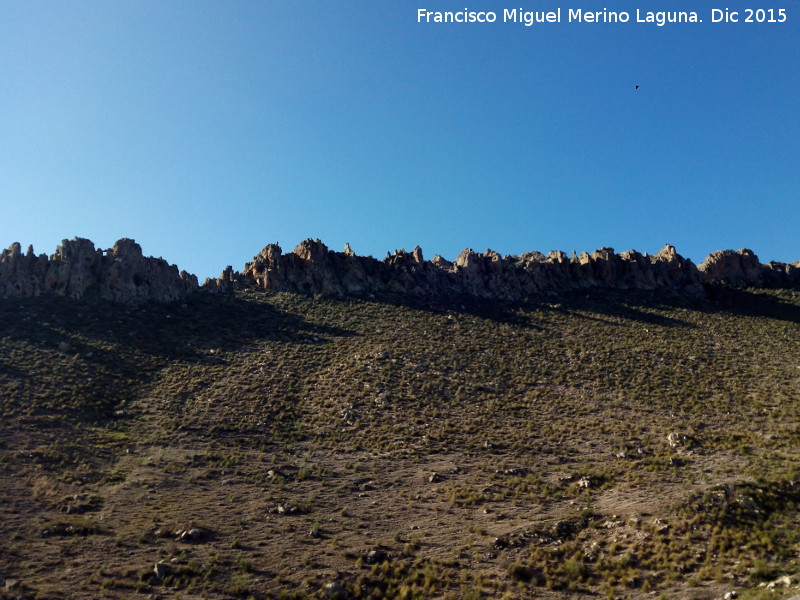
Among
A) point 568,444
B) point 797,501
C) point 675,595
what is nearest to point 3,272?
point 568,444

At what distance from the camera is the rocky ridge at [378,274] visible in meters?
43.3

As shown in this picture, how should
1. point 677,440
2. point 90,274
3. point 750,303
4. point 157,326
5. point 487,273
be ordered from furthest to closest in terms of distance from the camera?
point 487,273 < point 750,303 < point 90,274 < point 157,326 < point 677,440

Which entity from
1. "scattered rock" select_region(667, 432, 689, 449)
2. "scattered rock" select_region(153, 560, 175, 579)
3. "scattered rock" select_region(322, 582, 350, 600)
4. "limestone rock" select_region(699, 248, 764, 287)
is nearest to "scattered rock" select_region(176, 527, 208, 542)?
"scattered rock" select_region(153, 560, 175, 579)

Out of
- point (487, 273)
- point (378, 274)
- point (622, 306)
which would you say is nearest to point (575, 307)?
point (622, 306)

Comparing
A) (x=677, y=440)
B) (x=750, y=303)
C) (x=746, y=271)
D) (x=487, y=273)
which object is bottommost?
(x=677, y=440)

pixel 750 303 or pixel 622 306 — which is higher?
pixel 622 306

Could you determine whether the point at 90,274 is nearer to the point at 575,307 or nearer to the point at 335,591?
the point at 335,591

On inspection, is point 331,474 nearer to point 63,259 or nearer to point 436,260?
point 63,259

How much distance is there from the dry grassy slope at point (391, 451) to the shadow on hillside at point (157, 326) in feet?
0.73

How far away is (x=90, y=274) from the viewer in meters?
44.1

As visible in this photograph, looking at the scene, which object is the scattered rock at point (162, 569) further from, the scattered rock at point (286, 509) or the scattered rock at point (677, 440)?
the scattered rock at point (677, 440)

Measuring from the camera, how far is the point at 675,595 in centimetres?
1388

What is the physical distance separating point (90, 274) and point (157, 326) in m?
8.95

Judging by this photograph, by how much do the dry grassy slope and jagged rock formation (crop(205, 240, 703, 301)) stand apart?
176 inches
